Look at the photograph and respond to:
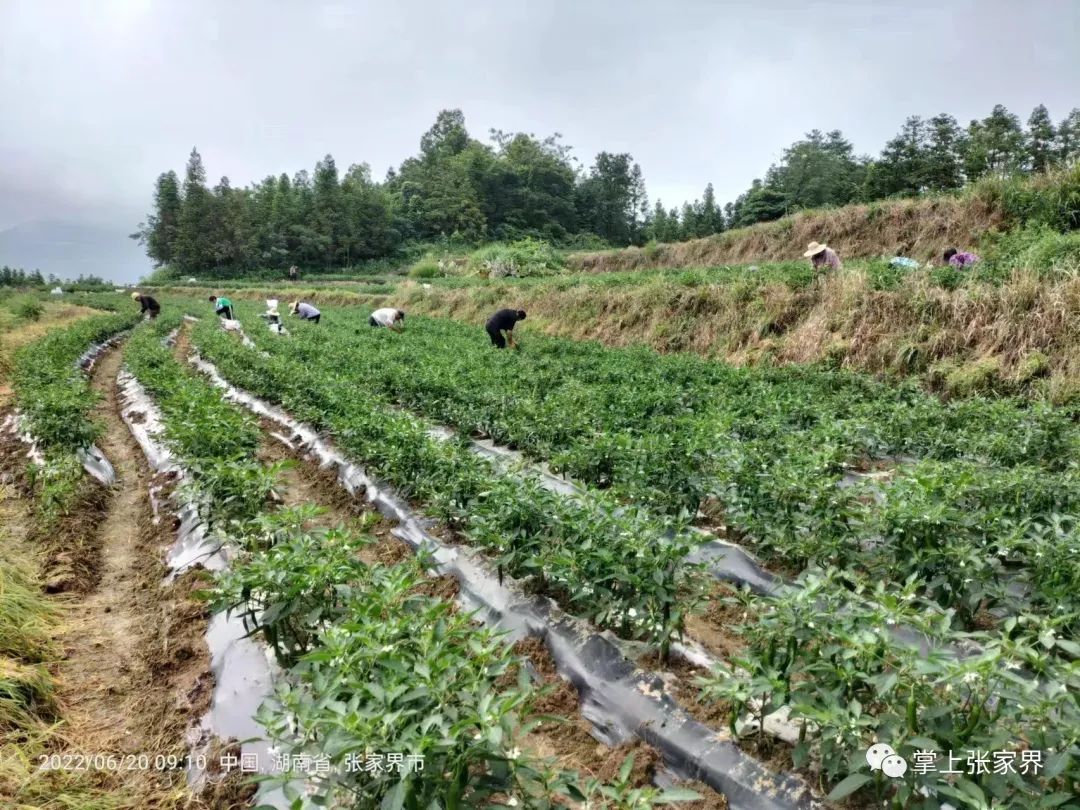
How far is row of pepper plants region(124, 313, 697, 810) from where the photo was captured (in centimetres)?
176

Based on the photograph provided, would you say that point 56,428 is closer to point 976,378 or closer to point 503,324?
point 503,324

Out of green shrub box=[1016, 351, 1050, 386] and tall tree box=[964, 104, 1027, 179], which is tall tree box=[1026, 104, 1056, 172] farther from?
green shrub box=[1016, 351, 1050, 386]

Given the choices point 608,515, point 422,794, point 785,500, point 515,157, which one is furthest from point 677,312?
point 515,157

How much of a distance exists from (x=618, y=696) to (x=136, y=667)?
3011 millimetres

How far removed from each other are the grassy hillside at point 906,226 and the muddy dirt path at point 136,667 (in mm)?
15445

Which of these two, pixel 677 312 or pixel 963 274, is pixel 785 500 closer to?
pixel 963 274

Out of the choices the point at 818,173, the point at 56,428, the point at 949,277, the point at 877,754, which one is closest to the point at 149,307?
the point at 56,428

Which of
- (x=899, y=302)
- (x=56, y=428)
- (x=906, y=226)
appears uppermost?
(x=906, y=226)

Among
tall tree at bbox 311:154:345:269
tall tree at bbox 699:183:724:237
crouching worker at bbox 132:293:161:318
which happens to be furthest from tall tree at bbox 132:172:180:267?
tall tree at bbox 699:183:724:237

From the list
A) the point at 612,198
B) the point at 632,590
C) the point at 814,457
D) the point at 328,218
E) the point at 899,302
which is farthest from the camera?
the point at 612,198

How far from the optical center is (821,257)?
1257cm

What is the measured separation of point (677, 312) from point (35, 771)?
12.7 meters

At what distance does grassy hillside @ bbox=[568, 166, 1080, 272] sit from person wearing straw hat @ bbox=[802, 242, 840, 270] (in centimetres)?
396

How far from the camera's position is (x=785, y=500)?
3.78m
